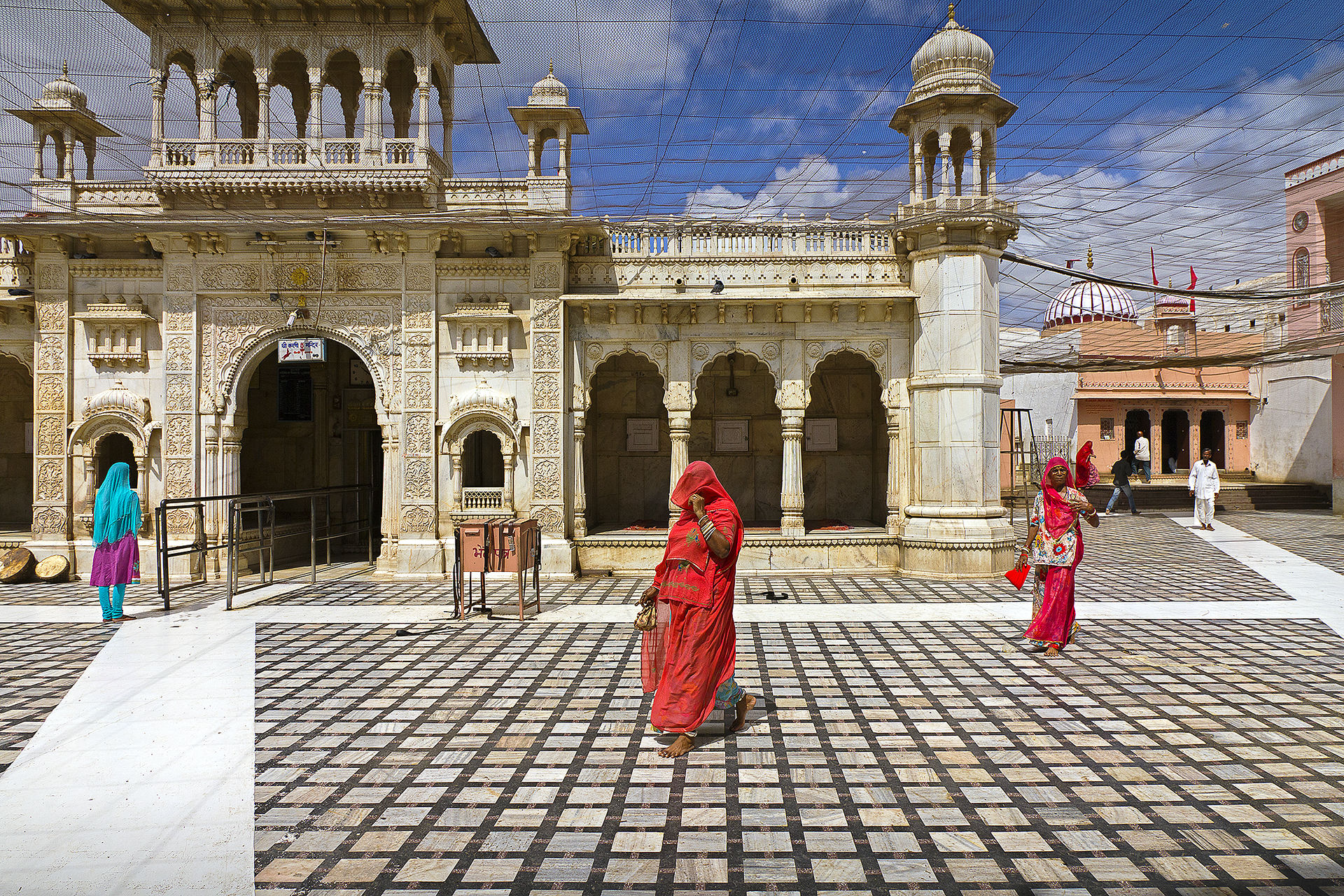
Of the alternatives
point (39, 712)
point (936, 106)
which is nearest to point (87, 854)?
point (39, 712)

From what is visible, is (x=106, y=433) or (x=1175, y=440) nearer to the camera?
(x=106, y=433)

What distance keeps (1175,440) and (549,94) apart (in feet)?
91.1

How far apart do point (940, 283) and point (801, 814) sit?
32.9 feet

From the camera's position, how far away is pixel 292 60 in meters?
13.6

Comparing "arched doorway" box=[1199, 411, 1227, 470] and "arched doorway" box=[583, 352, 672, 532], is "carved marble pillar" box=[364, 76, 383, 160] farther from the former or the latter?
"arched doorway" box=[1199, 411, 1227, 470]

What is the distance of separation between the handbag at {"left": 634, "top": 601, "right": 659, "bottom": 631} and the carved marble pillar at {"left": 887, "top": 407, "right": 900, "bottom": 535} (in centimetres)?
847

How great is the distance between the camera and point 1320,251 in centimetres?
1991

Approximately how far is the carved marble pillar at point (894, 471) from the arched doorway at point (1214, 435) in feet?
69.0

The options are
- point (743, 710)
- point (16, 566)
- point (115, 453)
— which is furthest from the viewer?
point (115, 453)

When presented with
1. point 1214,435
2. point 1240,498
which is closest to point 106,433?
point 1240,498

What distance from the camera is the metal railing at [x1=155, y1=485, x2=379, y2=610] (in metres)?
10.3

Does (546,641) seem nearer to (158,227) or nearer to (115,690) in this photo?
(115,690)

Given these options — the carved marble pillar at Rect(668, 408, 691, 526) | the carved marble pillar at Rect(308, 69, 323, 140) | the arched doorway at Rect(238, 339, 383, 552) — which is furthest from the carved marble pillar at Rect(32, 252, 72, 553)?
the carved marble pillar at Rect(668, 408, 691, 526)

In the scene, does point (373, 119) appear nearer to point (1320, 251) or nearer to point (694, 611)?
point (694, 611)
